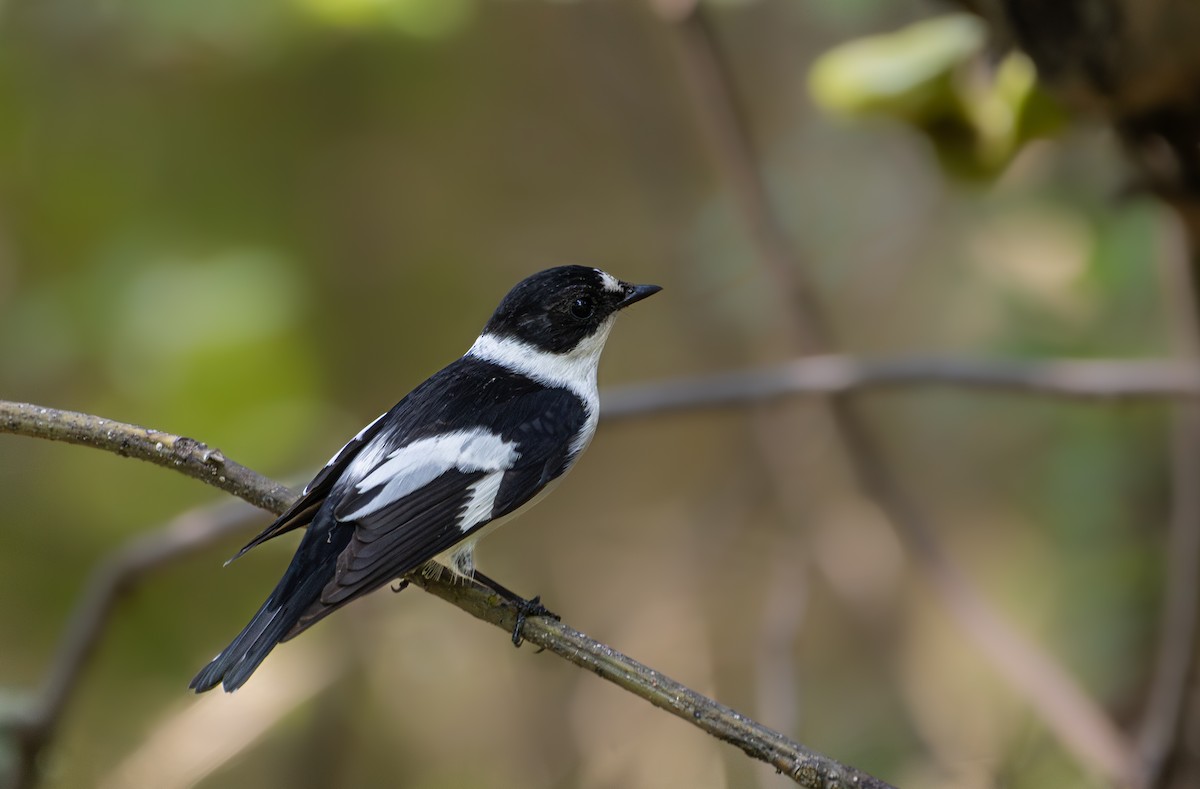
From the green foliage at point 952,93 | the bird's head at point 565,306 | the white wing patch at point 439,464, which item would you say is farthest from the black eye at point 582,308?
the green foliage at point 952,93

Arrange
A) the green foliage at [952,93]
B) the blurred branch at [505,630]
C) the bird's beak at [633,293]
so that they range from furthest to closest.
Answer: the bird's beak at [633,293], the green foliage at [952,93], the blurred branch at [505,630]

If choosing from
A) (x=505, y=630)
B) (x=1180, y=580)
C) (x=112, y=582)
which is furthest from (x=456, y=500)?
(x=1180, y=580)

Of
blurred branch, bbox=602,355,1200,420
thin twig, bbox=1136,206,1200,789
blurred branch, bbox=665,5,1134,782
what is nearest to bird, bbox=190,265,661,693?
blurred branch, bbox=602,355,1200,420

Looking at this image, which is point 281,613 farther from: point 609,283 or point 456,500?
point 609,283

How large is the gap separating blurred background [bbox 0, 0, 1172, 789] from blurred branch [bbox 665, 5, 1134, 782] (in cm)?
22

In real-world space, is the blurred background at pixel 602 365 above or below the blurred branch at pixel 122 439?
below

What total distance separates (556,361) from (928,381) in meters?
1.03

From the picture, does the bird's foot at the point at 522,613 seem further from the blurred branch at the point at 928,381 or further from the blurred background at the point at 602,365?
the blurred background at the point at 602,365

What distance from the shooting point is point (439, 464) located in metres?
2.19

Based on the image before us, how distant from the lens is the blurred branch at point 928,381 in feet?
9.37

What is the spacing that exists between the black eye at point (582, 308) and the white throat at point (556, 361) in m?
0.05

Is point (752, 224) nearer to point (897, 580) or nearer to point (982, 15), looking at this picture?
point (982, 15)

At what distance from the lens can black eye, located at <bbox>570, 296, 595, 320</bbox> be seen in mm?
2613

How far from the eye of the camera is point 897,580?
4426 millimetres
